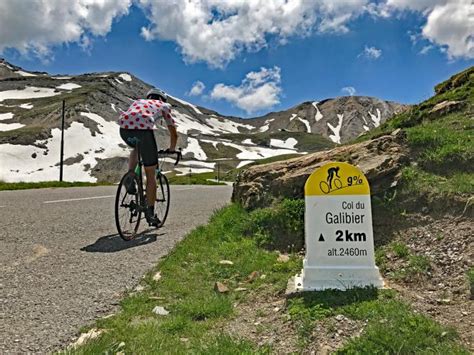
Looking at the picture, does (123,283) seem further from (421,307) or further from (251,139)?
(251,139)

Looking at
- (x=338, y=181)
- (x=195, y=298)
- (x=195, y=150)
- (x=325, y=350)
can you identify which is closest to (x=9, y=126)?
(x=195, y=150)

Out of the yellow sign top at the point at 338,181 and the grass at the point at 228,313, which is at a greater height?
the yellow sign top at the point at 338,181

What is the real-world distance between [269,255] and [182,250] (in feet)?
4.33

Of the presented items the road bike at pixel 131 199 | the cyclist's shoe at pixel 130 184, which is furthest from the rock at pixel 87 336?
the cyclist's shoe at pixel 130 184

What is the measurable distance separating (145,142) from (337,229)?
3.66 m

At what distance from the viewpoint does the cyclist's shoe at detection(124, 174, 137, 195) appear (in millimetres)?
6520

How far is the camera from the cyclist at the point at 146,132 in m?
6.38

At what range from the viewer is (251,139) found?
608 feet

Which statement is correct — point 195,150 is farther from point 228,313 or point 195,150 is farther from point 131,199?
point 228,313

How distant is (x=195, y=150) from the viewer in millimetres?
141250

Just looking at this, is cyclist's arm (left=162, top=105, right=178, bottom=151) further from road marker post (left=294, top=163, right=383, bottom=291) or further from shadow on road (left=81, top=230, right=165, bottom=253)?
road marker post (left=294, top=163, right=383, bottom=291)

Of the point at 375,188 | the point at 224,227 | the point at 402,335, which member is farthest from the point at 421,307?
the point at 224,227

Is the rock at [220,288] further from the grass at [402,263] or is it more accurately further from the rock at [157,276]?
the grass at [402,263]

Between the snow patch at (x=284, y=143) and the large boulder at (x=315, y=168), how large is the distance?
174 metres
